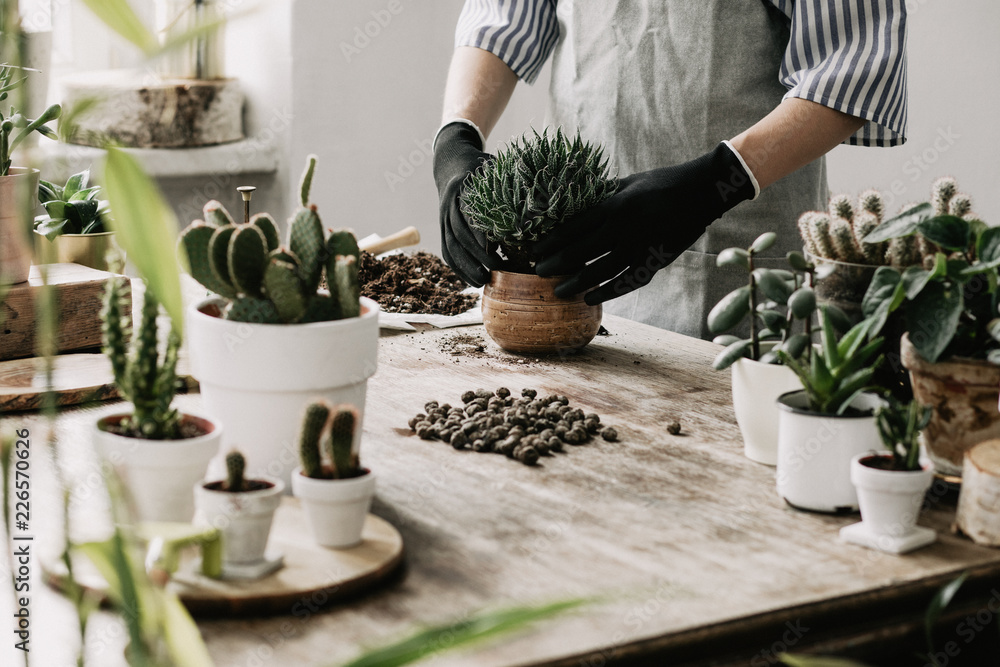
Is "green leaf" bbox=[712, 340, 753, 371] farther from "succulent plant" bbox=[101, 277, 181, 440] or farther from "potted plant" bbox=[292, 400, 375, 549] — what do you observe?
"succulent plant" bbox=[101, 277, 181, 440]

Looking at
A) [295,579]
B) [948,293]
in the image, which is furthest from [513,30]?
[295,579]

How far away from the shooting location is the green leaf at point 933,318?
89 centimetres

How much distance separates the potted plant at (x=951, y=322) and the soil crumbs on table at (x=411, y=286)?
0.87m

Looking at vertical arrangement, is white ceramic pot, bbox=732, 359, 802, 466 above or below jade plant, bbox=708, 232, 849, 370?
below

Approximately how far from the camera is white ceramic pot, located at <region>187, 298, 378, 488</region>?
0.86m

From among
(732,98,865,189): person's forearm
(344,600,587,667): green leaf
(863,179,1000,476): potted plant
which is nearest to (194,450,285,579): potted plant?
(344,600,587,667): green leaf

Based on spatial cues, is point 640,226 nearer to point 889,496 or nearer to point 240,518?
point 889,496

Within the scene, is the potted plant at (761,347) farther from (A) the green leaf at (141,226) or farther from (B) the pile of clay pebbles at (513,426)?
(A) the green leaf at (141,226)

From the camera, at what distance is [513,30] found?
1968 mm

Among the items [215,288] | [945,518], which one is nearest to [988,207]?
[945,518]

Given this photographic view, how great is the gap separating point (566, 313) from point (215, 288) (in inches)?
24.5

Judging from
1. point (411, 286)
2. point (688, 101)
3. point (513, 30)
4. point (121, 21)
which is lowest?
point (411, 286)

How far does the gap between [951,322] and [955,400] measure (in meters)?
0.08

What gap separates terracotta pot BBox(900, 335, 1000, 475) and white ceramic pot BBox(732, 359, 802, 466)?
0.11 metres
